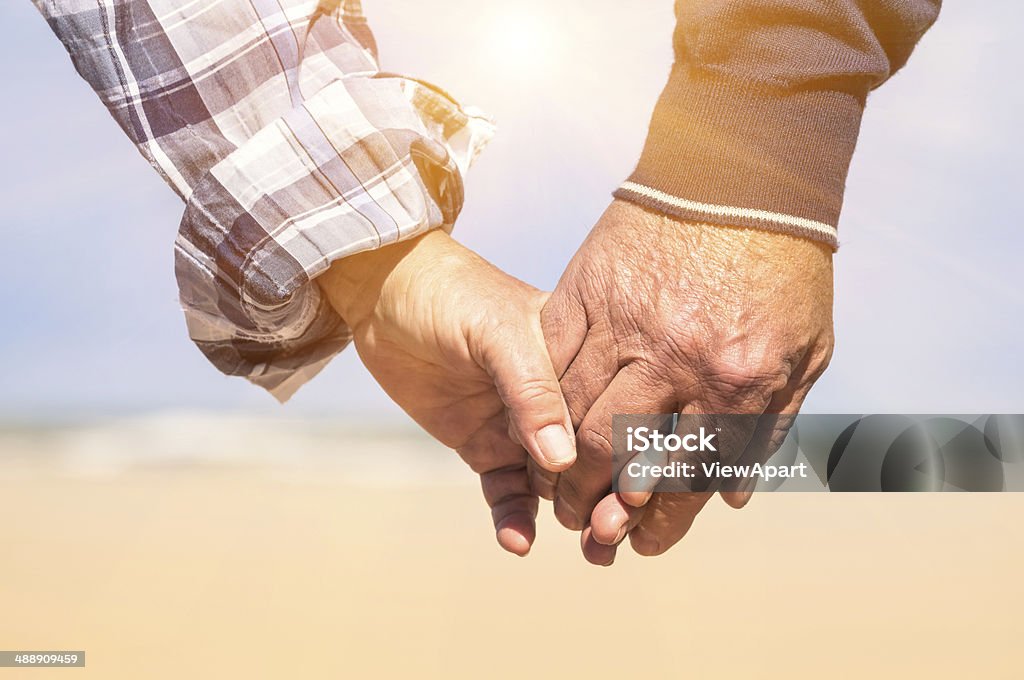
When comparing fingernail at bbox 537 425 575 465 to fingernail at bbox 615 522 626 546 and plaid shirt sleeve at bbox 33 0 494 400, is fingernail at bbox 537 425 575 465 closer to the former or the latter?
fingernail at bbox 615 522 626 546

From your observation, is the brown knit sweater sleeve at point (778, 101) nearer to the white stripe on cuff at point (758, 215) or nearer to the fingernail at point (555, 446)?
the white stripe on cuff at point (758, 215)

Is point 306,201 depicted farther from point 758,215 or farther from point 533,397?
point 758,215

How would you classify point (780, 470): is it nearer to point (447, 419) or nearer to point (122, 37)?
point (447, 419)

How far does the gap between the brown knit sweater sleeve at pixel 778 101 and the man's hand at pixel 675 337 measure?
1.7 inches

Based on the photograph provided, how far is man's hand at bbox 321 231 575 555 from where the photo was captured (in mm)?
1241

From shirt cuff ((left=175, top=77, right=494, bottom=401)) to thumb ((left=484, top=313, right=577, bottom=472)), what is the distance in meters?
0.26

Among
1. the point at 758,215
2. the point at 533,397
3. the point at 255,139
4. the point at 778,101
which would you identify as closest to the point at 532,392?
the point at 533,397

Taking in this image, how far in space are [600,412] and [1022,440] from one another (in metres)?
0.76

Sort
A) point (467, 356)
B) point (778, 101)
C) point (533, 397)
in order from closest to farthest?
point (778, 101) → point (533, 397) → point (467, 356)

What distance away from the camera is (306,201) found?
1359 mm

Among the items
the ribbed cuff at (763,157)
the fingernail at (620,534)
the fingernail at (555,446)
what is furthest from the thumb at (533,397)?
the ribbed cuff at (763,157)

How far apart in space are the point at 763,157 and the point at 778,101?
0.07m

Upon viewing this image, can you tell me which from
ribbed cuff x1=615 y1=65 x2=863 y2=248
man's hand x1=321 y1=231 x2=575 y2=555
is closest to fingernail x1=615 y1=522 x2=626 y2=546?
man's hand x1=321 y1=231 x2=575 y2=555

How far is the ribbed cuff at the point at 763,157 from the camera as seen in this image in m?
1.12
